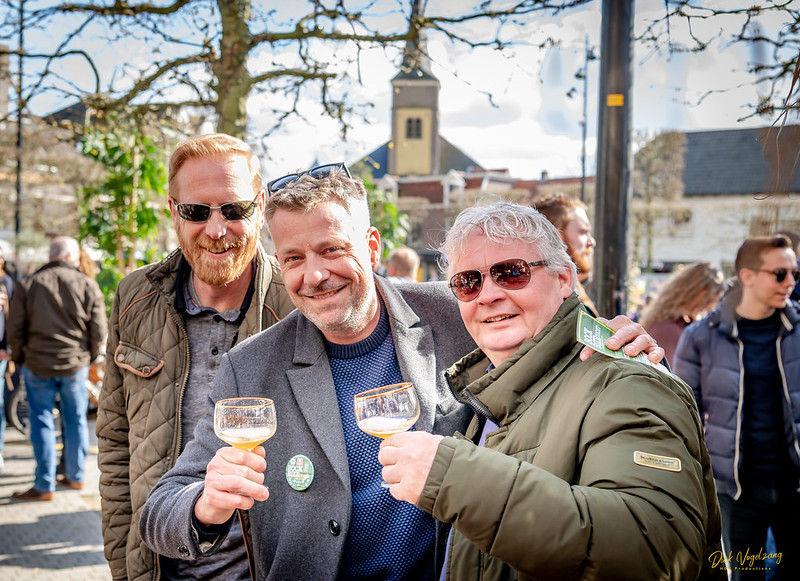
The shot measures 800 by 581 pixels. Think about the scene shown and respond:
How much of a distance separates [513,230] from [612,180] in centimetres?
A: 188

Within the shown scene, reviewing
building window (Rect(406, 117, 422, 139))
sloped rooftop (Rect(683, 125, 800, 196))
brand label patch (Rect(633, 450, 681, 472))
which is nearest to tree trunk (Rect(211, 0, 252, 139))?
building window (Rect(406, 117, 422, 139))

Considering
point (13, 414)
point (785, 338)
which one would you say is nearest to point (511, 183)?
point (13, 414)

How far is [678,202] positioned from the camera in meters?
30.4

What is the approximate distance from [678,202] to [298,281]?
1228 inches

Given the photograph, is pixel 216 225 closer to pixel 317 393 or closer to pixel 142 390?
pixel 142 390

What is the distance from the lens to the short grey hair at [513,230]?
1994mm

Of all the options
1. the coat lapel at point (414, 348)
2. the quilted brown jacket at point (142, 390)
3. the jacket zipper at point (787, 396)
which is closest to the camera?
the coat lapel at point (414, 348)

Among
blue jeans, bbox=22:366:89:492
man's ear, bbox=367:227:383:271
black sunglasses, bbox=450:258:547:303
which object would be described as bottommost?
blue jeans, bbox=22:366:89:492

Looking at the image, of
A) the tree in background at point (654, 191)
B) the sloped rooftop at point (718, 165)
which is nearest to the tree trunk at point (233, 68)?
the tree in background at point (654, 191)

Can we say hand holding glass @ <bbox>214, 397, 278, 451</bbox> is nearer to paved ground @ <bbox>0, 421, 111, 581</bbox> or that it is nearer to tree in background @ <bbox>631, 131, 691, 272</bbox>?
paved ground @ <bbox>0, 421, 111, 581</bbox>

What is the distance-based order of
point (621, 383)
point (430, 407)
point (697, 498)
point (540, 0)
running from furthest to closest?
1. point (540, 0)
2. point (430, 407)
3. point (621, 383)
4. point (697, 498)

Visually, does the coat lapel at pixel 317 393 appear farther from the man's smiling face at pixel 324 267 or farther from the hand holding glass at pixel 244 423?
the hand holding glass at pixel 244 423

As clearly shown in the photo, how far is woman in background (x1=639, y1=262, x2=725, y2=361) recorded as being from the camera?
498 cm

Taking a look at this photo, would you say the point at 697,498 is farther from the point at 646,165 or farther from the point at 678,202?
the point at 678,202
